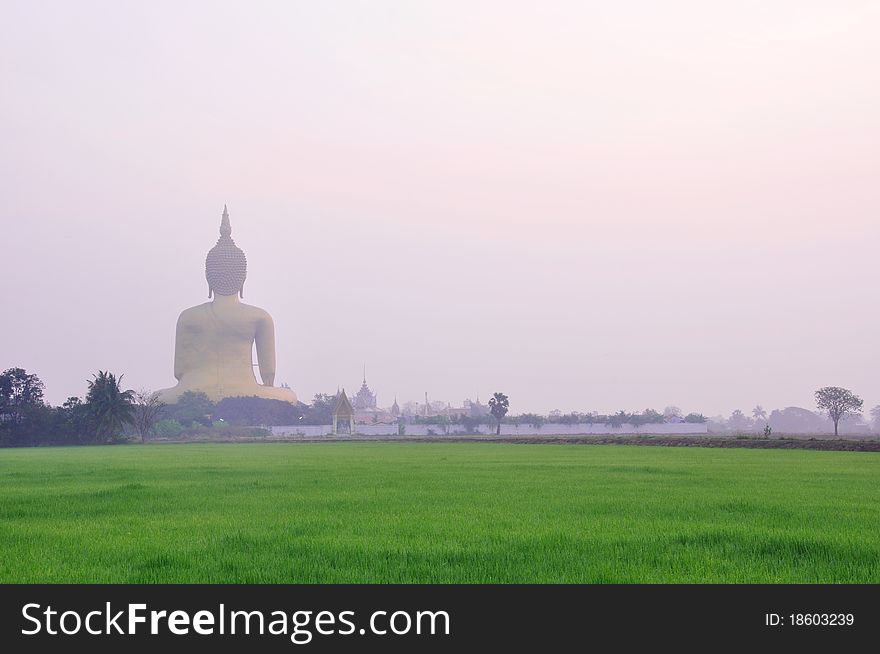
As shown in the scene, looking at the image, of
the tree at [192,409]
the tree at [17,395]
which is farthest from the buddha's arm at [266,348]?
the tree at [17,395]

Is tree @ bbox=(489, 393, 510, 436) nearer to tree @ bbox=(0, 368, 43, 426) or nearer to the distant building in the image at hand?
the distant building

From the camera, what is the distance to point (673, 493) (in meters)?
17.3

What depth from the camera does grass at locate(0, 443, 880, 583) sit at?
8641mm

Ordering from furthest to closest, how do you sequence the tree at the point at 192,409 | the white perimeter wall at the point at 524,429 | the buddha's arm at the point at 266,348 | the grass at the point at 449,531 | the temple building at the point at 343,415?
the buddha's arm at the point at 266,348 < the white perimeter wall at the point at 524,429 < the tree at the point at 192,409 < the temple building at the point at 343,415 < the grass at the point at 449,531

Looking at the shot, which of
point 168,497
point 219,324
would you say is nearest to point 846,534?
point 168,497

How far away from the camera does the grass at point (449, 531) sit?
864cm

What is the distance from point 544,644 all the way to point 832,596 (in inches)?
109

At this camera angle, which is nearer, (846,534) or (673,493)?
(846,534)

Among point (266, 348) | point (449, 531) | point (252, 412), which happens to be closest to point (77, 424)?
point (252, 412)

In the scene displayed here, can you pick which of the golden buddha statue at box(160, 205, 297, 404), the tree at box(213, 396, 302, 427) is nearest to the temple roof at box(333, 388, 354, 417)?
the tree at box(213, 396, 302, 427)

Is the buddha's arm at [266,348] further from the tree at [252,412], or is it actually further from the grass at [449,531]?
the grass at [449,531]

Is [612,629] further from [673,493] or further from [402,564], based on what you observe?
[673,493]

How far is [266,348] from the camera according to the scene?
134m

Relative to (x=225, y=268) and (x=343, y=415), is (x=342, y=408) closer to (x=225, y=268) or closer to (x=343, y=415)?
(x=343, y=415)
